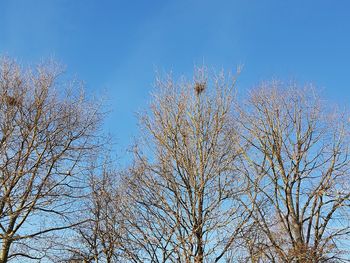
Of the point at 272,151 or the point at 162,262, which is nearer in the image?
the point at 162,262

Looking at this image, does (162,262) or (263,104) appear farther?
(263,104)

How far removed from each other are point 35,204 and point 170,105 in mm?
4411

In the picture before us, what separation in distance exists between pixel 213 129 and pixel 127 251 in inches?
149

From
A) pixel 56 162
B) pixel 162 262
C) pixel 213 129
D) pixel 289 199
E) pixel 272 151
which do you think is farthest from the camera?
pixel 272 151

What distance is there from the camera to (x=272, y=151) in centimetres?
1331

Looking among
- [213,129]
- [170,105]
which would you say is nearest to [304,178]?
[213,129]

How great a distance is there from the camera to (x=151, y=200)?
9.28 metres

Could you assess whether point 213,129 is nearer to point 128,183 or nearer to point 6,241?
point 128,183

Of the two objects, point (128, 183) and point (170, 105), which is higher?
point (170, 105)

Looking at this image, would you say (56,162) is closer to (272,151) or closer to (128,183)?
(128,183)

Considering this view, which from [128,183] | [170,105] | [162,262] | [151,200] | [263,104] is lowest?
[162,262]

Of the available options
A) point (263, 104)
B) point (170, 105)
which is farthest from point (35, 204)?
point (263, 104)

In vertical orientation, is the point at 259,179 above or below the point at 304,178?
below

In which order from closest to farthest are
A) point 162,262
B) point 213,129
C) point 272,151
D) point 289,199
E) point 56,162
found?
point 162,262, point 213,129, point 56,162, point 289,199, point 272,151
